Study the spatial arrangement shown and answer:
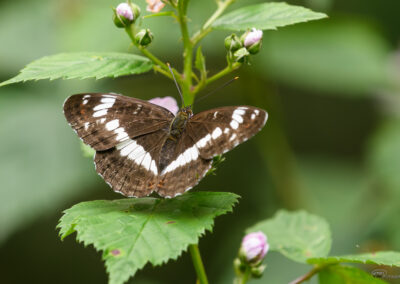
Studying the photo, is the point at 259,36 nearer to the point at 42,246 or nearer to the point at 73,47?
the point at 73,47

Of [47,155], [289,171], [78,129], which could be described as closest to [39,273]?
[47,155]

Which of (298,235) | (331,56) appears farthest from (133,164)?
(331,56)

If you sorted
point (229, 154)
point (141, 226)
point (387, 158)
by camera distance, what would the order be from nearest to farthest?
point (141, 226)
point (387, 158)
point (229, 154)

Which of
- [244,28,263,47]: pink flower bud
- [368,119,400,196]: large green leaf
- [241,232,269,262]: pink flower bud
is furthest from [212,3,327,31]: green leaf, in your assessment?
[368,119,400,196]: large green leaf

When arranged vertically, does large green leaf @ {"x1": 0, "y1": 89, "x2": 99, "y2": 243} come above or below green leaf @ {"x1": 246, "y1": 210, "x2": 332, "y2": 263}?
above

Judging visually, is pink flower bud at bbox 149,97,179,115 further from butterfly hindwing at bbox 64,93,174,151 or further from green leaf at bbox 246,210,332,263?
green leaf at bbox 246,210,332,263

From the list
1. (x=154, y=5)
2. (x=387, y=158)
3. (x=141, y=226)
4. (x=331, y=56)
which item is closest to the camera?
(x=141, y=226)

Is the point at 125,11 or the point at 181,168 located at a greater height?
the point at 125,11

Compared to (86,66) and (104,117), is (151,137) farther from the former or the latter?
(86,66)
